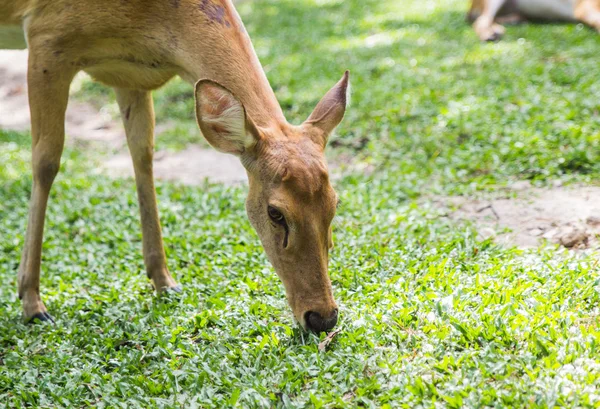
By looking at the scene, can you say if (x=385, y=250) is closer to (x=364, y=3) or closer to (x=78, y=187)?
(x=78, y=187)

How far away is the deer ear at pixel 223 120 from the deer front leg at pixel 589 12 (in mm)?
7642

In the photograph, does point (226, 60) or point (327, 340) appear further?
point (226, 60)

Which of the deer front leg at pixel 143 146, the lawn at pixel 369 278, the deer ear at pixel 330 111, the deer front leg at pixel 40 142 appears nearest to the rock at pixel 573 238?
the lawn at pixel 369 278

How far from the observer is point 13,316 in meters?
4.94

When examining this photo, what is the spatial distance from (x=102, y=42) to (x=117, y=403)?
7.35 feet

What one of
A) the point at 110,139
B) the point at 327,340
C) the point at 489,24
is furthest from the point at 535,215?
the point at 489,24

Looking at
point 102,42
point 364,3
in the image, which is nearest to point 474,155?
point 102,42

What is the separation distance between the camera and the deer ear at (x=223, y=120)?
3795 millimetres

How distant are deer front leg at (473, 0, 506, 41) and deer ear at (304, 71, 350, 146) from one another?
22.5 ft

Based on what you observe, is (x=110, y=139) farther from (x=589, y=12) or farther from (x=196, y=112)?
(x=589, y=12)

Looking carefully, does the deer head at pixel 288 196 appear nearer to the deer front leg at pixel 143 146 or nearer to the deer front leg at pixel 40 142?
the deer front leg at pixel 40 142

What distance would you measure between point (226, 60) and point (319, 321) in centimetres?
164

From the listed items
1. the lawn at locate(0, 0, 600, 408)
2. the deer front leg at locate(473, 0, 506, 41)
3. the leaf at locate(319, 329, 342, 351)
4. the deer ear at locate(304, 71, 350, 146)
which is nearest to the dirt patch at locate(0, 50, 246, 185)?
the lawn at locate(0, 0, 600, 408)

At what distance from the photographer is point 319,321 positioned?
12.3 ft
